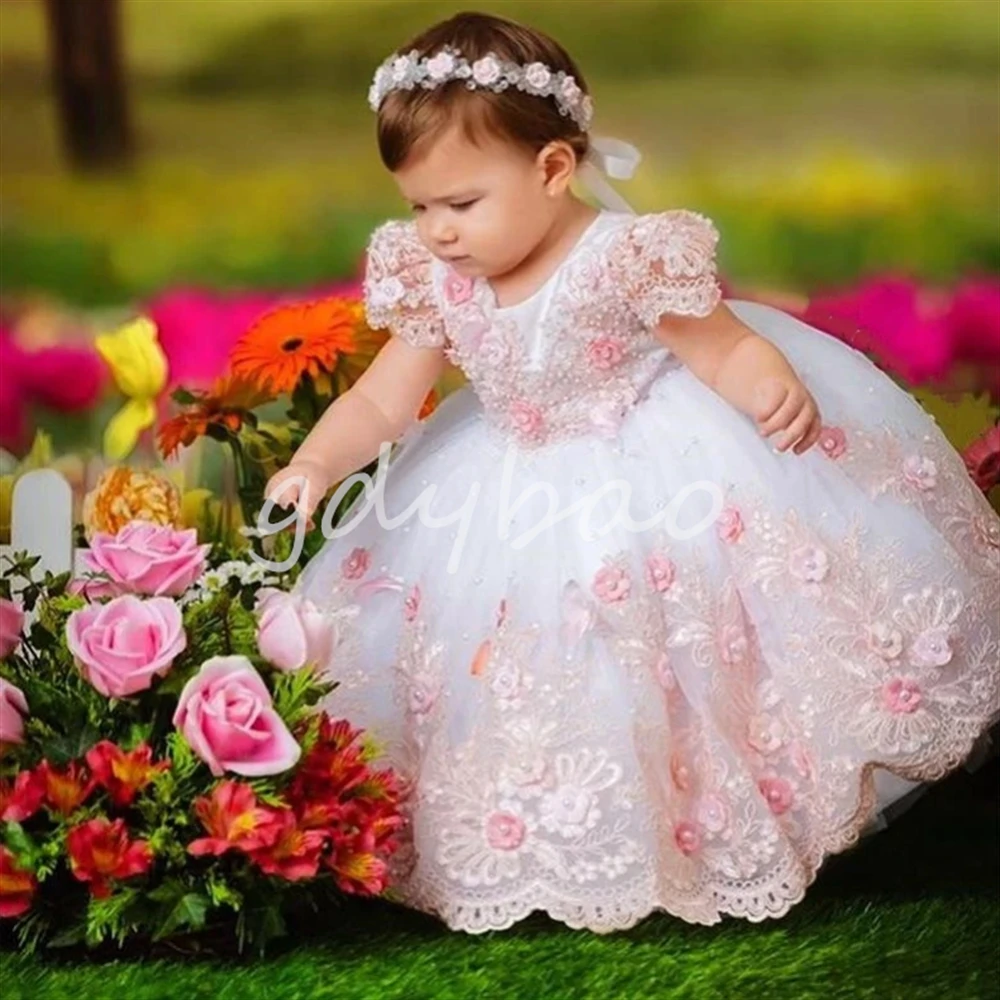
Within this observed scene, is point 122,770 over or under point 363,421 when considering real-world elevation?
under

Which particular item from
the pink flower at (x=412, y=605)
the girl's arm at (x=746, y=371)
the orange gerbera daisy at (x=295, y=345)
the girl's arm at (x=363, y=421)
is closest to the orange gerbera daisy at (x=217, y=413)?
the orange gerbera daisy at (x=295, y=345)

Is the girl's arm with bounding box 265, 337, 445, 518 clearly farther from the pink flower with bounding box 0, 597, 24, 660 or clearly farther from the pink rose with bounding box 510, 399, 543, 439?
the pink flower with bounding box 0, 597, 24, 660

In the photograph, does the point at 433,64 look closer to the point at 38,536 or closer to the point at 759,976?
the point at 38,536

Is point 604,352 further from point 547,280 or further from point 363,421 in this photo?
point 363,421

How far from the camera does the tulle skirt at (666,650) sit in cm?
113

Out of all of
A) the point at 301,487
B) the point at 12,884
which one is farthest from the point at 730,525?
the point at 12,884

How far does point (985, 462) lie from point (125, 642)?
66 cm

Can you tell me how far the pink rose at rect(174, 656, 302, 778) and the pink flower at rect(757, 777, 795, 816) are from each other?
303 millimetres

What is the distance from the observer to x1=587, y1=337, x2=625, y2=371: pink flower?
1212 millimetres

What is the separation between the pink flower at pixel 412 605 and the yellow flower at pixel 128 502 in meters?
0.24

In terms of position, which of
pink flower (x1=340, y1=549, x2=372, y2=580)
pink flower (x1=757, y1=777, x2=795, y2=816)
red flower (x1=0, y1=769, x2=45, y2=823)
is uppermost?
pink flower (x1=340, y1=549, x2=372, y2=580)

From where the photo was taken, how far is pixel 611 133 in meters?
1.36

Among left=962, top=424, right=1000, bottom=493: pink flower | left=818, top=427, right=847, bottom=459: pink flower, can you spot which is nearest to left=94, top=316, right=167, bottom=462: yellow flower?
left=818, top=427, right=847, bottom=459: pink flower

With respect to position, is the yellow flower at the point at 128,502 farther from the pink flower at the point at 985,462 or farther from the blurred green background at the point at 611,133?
the pink flower at the point at 985,462
